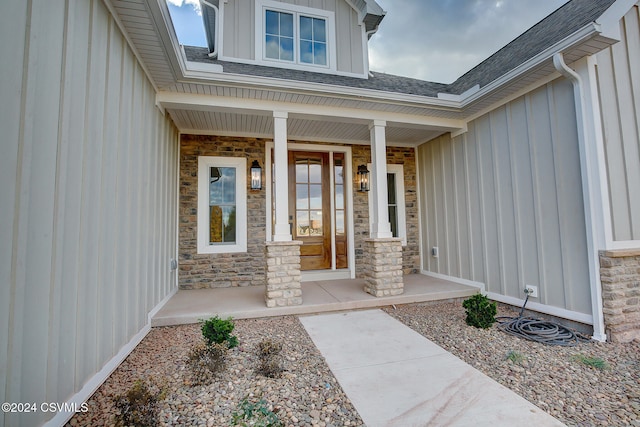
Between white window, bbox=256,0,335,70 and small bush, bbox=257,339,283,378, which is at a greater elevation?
white window, bbox=256,0,335,70

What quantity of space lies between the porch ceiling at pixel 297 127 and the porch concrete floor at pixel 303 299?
259 cm

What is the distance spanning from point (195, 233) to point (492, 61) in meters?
5.76

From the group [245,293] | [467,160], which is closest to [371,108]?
[467,160]

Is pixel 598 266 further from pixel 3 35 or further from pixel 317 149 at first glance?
pixel 3 35

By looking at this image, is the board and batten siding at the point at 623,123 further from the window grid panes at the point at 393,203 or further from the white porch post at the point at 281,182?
the white porch post at the point at 281,182

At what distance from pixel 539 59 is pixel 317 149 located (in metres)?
3.43

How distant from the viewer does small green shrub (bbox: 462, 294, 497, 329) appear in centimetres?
315

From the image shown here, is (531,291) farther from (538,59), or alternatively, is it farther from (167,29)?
(167,29)

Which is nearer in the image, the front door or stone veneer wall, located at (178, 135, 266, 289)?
stone veneer wall, located at (178, 135, 266, 289)

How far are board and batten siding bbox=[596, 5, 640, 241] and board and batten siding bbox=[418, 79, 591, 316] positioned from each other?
296mm

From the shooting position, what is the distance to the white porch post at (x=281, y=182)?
3715 millimetres

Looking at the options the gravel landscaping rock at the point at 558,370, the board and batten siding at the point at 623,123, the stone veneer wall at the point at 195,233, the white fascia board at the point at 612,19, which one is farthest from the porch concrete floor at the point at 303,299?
the white fascia board at the point at 612,19

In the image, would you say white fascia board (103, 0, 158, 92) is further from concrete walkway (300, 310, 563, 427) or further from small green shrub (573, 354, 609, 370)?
small green shrub (573, 354, 609, 370)

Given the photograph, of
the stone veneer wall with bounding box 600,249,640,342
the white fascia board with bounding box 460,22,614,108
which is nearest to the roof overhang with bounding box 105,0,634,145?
the white fascia board with bounding box 460,22,614,108
